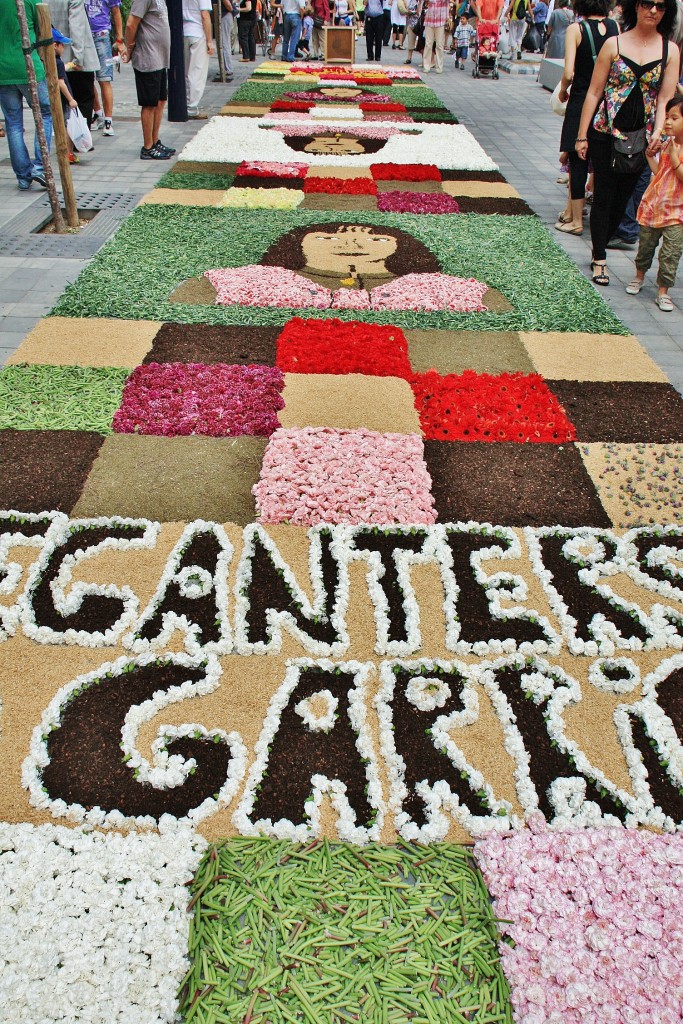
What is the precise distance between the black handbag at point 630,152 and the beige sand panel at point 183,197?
4.61 metres

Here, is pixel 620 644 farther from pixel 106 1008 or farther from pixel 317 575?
pixel 106 1008

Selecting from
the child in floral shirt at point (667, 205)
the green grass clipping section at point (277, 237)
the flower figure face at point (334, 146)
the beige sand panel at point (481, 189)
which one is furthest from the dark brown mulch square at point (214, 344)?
the flower figure face at point (334, 146)

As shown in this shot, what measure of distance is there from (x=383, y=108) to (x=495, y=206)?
6.88 metres

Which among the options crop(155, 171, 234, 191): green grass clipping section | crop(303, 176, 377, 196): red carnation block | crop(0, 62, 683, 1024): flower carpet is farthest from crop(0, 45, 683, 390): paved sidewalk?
crop(303, 176, 377, 196): red carnation block

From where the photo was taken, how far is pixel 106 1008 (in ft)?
7.32

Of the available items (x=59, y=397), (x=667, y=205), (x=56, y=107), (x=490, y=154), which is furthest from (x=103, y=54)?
(x=667, y=205)

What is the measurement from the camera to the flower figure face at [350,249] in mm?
7400

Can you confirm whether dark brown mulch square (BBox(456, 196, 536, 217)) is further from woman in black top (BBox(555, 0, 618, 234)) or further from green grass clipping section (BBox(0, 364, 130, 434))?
green grass clipping section (BBox(0, 364, 130, 434))

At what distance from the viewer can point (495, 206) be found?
947cm

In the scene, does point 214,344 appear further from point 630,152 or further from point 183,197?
point 183,197

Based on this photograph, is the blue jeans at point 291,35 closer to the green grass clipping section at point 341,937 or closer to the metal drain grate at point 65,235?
the metal drain grate at point 65,235

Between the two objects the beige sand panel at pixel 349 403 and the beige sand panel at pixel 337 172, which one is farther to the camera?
the beige sand panel at pixel 337 172

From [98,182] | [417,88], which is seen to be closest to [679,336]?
[98,182]

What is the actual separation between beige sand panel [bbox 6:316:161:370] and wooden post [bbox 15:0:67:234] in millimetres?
2267
